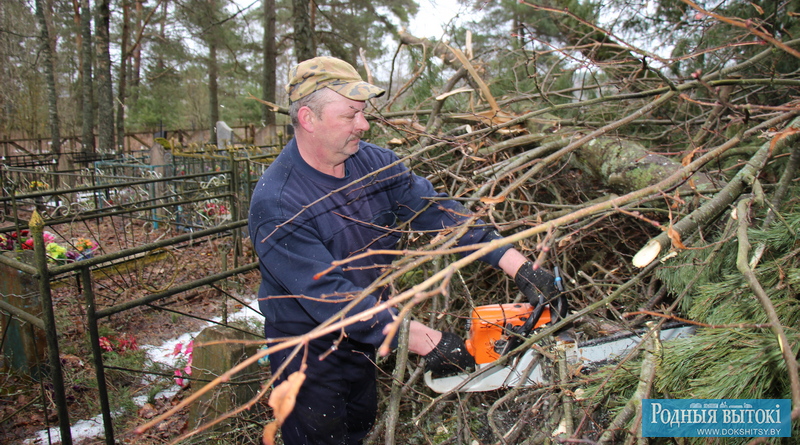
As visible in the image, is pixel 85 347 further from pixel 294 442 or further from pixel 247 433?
pixel 294 442

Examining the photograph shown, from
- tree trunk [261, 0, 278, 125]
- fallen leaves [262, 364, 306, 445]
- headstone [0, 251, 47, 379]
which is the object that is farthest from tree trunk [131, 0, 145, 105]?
fallen leaves [262, 364, 306, 445]

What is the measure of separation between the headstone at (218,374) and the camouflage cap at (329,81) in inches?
60.2

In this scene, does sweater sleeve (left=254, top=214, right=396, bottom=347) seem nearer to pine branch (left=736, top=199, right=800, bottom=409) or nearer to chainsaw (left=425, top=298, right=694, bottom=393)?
chainsaw (left=425, top=298, right=694, bottom=393)

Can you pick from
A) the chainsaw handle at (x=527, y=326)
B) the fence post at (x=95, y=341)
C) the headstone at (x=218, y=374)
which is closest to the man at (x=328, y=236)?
the chainsaw handle at (x=527, y=326)

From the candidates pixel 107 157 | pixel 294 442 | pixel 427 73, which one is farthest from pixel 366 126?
pixel 107 157

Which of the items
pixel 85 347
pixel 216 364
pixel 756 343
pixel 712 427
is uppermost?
pixel 756 343

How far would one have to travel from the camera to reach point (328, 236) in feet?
7.14

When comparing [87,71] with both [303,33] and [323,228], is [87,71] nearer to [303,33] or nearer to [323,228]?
[303,33]

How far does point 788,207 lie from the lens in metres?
1.94

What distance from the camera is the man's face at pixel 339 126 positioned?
7.21 ft

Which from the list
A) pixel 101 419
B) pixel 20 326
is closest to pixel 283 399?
pixel 101 419

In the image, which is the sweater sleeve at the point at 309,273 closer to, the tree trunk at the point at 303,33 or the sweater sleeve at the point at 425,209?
the sweater sleeve at the point at 425,209

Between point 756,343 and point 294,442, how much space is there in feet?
6.32

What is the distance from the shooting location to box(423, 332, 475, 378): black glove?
6.61 ft
